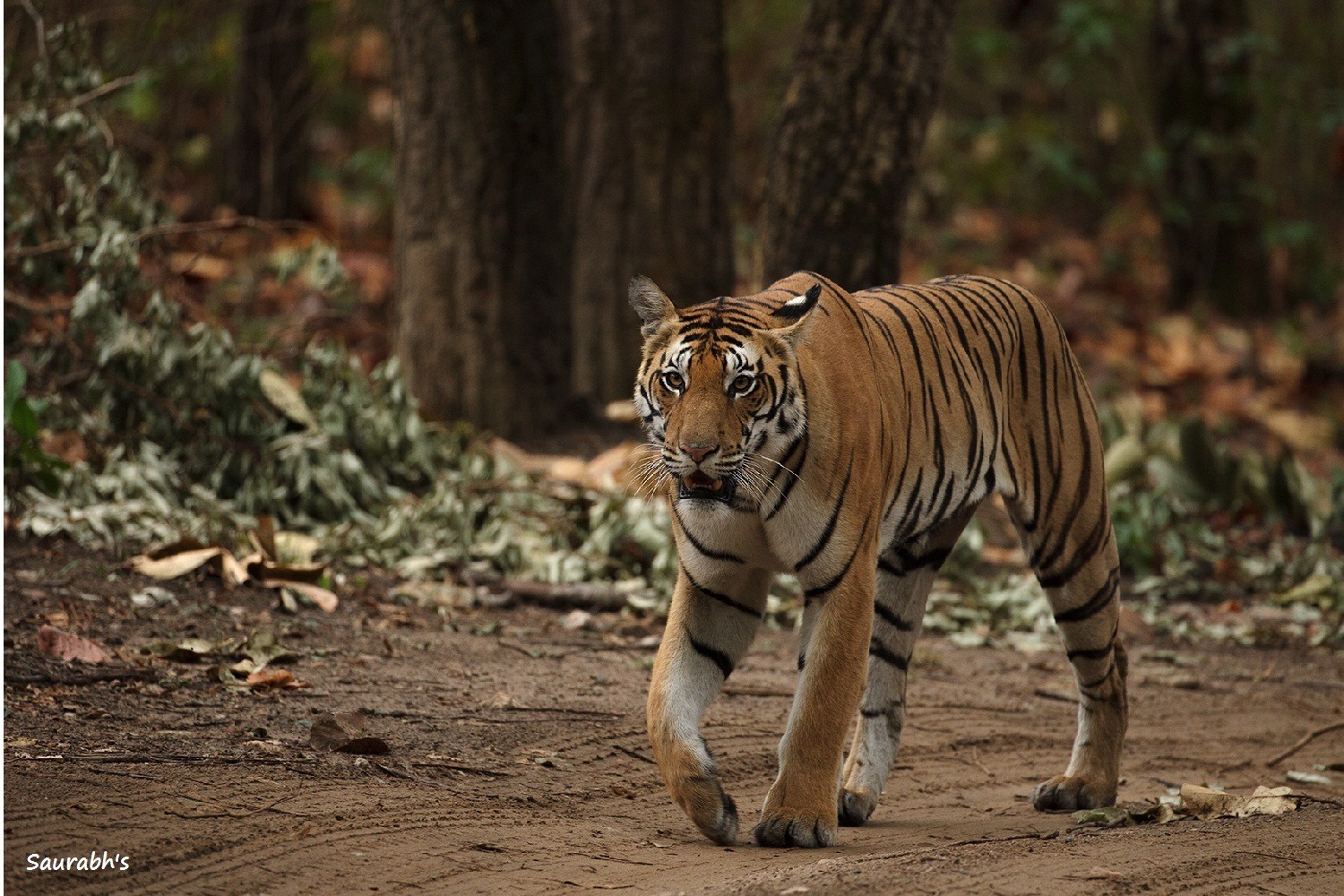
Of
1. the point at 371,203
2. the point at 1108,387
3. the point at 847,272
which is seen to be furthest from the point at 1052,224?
the point at 847,272

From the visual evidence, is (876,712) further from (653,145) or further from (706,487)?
(653,145)

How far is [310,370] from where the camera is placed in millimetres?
7918

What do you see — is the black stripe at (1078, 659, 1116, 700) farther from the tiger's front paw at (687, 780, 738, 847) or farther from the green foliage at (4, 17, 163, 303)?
the green foliage at (4, 17, 163, 303)

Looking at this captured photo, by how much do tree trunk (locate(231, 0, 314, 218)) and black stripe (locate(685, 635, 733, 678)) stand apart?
29.4 ft

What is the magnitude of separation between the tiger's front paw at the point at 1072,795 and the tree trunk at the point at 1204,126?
1024 cm

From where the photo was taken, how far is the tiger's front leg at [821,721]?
13.4 feet

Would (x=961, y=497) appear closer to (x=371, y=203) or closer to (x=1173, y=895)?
(x=1173, y=895)

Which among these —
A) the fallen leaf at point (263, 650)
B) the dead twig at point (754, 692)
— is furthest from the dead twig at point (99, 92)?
the dead twig at point (754, 692)

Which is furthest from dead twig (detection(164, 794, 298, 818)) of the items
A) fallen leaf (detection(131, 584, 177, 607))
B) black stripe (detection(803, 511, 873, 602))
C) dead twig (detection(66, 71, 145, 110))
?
dead twig (detection(66, 71, 145, 110))

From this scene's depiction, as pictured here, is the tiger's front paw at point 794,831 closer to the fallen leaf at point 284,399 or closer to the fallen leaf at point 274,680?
the fallen leaf at point 274,680

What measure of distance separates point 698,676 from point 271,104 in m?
9.34

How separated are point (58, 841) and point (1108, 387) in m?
10.6

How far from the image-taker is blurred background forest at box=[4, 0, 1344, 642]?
7.22m

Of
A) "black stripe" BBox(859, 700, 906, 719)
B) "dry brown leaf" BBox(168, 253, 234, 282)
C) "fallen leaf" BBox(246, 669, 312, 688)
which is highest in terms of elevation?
"dry brown leaf" BBox(168, 253, 234, 282)
